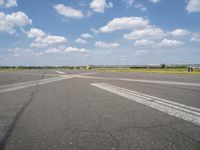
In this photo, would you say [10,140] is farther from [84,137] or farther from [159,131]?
[159,131]

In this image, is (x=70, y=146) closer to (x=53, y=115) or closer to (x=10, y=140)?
(x=10, y=140)

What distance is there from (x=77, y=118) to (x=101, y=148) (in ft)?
6.16

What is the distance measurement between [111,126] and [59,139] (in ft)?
4.12

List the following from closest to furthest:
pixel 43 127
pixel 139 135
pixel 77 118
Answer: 1. pixel 139 135
2. pixel 43 127
3. pixel 77 118

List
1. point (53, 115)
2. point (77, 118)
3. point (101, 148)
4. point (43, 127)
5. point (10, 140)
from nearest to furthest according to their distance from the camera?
1. point (101, 148)
2. point (10, 140)
3. point (43, 127)
4. point (77, 118)
5. point (53, 115)

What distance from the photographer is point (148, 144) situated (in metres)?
3.21

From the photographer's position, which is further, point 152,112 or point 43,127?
point 152,112

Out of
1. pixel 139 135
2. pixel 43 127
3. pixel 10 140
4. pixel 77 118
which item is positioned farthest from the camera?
pixel 77 118

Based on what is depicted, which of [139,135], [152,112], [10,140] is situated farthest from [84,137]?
[152,112]

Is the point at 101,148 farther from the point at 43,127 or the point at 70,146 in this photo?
the point at 43,127

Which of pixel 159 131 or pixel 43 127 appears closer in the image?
pixel 159 131

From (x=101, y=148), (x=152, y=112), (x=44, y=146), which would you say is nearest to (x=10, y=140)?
(x=44, y=146)

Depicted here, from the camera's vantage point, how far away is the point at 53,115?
517 cm

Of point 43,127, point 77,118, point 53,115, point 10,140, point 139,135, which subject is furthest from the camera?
point 53,115
